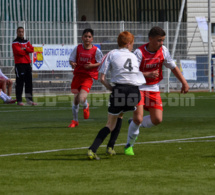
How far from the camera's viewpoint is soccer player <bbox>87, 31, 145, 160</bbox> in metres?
8.35

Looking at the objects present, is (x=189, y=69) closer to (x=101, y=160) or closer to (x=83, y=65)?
(x=83, y=65)

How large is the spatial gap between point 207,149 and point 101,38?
17509mm

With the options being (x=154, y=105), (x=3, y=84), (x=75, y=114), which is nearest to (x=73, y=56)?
(x=75, y=114)

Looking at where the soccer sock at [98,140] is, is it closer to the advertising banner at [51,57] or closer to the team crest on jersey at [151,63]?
the team crest on jersey at [151,63]

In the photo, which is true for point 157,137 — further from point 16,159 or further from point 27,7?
point 27,7

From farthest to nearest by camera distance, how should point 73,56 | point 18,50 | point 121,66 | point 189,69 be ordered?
point 189,69 < point 18,50 < point 73,56 < point 121,66

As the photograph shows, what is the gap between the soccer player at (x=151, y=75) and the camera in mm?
8891

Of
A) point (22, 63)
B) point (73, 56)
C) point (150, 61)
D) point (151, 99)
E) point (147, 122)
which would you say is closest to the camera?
point (150, 61)

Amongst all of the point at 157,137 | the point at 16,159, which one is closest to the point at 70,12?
the point at 157,137

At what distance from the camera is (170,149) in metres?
9.20

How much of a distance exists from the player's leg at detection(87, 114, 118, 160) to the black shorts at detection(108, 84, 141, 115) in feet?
0.33

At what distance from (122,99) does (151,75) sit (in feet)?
2.34

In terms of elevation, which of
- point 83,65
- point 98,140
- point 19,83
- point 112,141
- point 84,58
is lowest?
point 19,83

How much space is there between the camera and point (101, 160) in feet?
26.9
